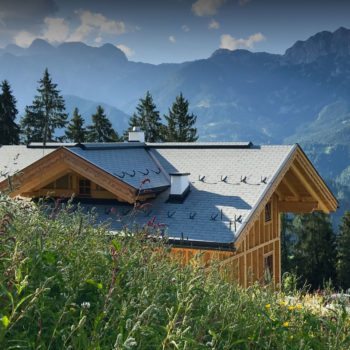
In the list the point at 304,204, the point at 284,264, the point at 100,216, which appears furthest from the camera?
the point at 284,264

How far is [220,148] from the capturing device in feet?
53.8

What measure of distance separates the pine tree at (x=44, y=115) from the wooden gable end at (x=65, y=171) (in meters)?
30.5

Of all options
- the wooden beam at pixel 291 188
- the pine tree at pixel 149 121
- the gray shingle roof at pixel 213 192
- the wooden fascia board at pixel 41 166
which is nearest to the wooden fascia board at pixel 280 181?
the gray shingle roof at pixel 213 192

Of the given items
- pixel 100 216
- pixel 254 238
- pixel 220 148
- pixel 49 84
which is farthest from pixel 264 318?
pixel 49 84

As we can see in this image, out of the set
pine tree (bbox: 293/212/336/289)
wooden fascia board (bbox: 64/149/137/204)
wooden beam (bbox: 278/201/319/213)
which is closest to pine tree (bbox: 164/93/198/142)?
pine tree (bbox: 293/212/336/289)

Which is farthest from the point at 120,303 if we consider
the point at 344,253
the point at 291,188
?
the point at 344,253

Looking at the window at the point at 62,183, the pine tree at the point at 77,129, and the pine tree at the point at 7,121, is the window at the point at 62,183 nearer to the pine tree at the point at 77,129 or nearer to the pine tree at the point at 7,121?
the pine tree at the point at 7,121

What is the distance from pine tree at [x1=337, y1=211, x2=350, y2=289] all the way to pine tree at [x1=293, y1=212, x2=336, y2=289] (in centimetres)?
109

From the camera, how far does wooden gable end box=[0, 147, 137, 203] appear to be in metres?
13.1

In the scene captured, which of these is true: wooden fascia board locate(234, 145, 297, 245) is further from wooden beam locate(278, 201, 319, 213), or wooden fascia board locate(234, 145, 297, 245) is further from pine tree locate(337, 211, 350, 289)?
pine tree locate(337, 211, 350, 289)

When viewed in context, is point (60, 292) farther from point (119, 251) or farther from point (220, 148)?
point (220, 148)

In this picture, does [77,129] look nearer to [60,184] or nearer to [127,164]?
[60,184]

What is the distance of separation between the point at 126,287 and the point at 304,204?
49.2ft

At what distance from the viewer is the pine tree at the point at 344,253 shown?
40531mm
